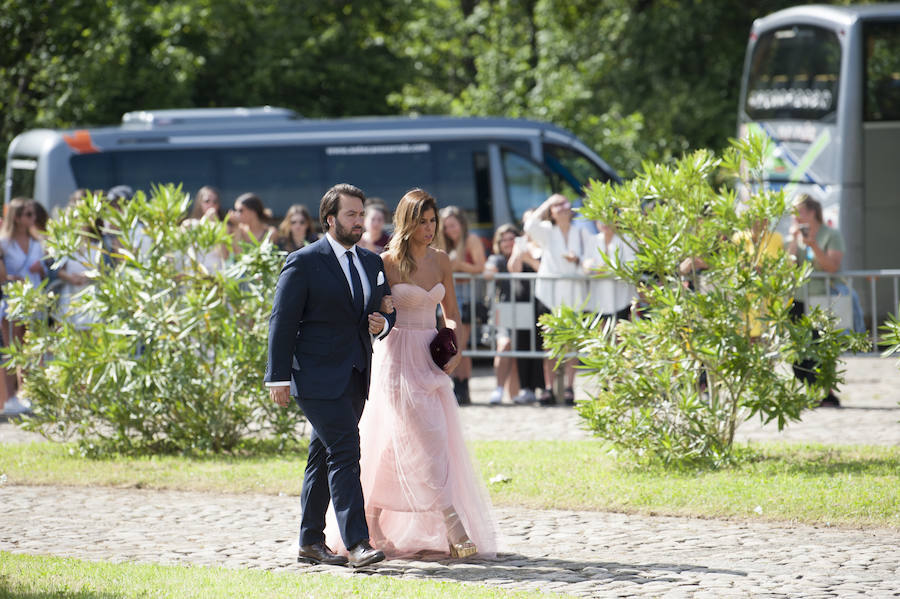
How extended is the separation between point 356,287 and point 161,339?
3677 mm

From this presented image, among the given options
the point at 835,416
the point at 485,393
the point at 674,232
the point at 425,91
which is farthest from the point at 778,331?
the point at 425,91

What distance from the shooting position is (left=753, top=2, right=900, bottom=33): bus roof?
18.2 metres

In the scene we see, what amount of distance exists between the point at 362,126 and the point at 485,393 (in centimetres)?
621

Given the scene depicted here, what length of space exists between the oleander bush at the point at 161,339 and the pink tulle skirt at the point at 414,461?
3.06 metres

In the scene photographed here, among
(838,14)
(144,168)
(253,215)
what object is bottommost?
(253,215)

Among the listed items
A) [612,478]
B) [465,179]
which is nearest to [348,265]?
[612,478]

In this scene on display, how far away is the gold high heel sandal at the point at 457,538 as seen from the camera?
266 inches

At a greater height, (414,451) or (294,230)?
(294,230)

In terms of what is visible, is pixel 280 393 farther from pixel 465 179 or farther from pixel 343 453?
pixel 465 179

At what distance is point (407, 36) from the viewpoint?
29.9 m

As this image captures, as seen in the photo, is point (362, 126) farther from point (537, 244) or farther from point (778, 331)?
point (778, 331)

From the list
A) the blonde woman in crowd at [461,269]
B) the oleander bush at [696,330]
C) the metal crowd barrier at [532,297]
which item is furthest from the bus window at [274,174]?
the oleander bush at [696,330]

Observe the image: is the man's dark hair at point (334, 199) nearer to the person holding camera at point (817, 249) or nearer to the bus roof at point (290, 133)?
the person holding camera at point (817, 249)

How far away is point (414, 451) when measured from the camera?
6.86m
